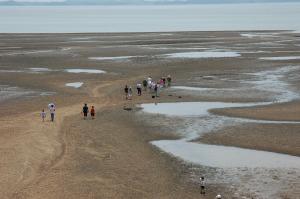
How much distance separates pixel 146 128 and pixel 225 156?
23.3 feet

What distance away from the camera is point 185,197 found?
21500 millimetres

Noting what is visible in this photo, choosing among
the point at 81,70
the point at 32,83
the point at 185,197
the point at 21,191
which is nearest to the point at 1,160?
the point at 21,191

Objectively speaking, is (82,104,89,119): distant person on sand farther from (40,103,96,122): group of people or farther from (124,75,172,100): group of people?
(124,75,172,100): group of people

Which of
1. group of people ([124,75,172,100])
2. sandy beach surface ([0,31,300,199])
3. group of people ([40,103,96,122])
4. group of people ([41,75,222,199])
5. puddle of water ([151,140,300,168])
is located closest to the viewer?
sandy beach surface ([0,31,300,199])

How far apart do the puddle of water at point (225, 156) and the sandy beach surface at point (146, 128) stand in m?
0.15

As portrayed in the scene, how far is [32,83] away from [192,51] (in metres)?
31.1

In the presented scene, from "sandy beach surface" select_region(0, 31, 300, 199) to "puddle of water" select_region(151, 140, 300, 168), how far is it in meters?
0.15

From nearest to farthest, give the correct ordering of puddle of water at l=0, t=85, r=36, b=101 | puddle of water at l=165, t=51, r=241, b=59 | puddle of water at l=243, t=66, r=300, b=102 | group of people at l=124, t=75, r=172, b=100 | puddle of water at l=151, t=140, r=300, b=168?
puddle of water at l=151, t=140, r=300, b=168 → puddle of water at l=243, t=66, r=300, b=102 → group of people at l=124, t=75, r=172, b=100 → puddle of water at l=0, t=85, r=36, b=101 → puddle of water at l=165, t=51, r=241, b=59

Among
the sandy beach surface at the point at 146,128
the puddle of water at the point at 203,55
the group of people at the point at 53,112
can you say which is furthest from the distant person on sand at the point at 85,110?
the puddle of water at the point at 203,55

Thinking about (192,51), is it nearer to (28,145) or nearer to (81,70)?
(81,70)

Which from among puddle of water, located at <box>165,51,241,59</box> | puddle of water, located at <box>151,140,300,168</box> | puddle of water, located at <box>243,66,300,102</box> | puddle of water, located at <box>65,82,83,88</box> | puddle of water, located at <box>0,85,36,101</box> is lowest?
puddle of water, located at <box>0,85,36,101</box>

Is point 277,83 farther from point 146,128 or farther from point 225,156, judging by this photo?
point 225,156

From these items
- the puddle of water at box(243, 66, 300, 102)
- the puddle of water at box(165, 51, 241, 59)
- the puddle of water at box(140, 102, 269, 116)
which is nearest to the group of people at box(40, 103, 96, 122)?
the puddle of water at box(140, 102, 269, 116)

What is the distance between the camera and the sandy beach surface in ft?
74.8
